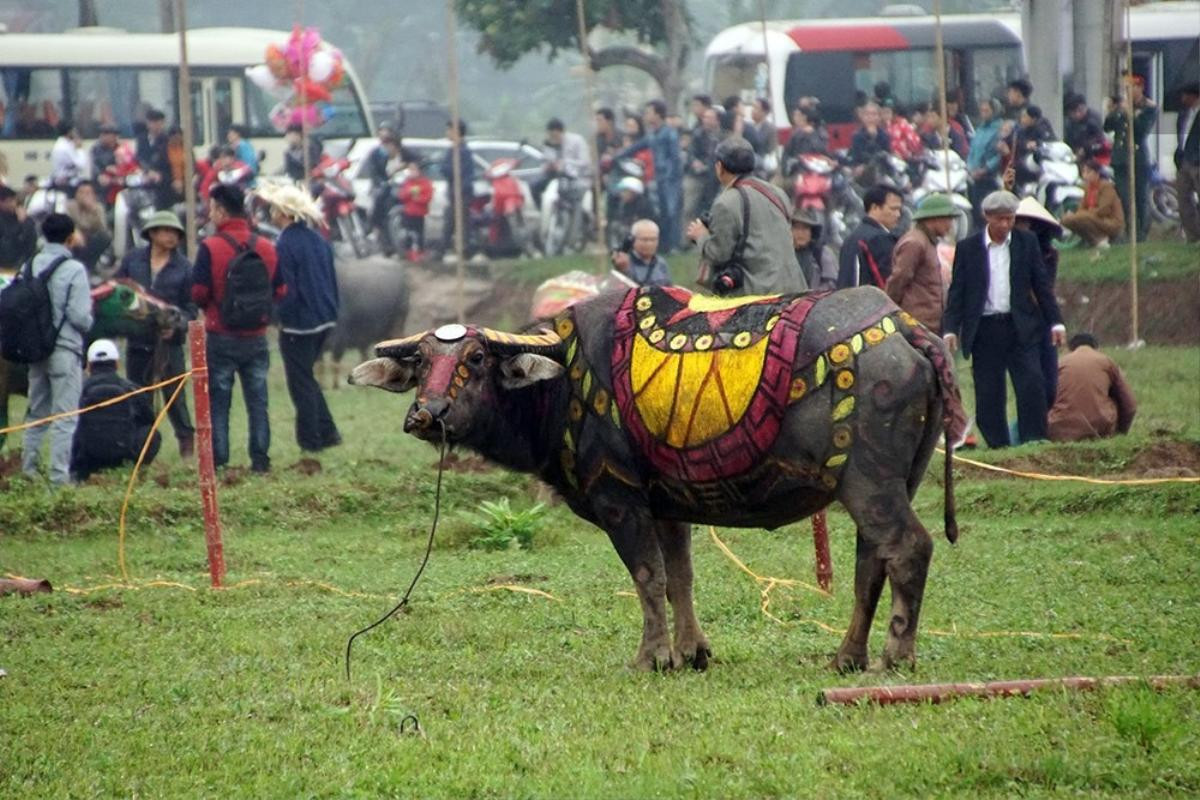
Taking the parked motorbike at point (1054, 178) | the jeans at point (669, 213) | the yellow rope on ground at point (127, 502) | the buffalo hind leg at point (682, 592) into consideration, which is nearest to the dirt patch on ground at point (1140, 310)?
the parked motorbike at point (1054, 178)

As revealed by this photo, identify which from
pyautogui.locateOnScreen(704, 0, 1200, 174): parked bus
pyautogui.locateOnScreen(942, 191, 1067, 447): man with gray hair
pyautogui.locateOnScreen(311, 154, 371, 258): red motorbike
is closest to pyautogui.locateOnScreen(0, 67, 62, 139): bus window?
pyautogui.locateOnScreen(311, 154, 371, 258): red motorbike

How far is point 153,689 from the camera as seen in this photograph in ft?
28.1

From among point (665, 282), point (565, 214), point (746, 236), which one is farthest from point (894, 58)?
point (746, 236)

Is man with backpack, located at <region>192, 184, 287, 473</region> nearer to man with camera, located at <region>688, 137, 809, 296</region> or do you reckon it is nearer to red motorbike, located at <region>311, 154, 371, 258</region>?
man with camera, located at <region>688, 137, 809, 296</region>

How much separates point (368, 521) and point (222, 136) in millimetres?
18790

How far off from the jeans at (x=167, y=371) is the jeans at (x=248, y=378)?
1181 millimetres

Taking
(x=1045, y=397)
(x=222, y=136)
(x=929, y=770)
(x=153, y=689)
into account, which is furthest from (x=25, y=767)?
(x=222, y=136)

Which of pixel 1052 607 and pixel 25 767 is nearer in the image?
pixel 25 767

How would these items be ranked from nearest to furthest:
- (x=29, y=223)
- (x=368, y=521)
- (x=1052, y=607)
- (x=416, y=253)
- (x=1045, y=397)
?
1. (x=1052, y=607)
2. (x=368, y=521)
3. (x=1045, y=397)
4. (x=29, y=223)
5. (x=416, y=253)

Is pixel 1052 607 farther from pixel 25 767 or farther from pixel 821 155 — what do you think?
pixel 821 155

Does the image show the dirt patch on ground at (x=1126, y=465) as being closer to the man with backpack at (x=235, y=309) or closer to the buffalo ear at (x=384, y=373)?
the man with backpack at (x=235, y=309)

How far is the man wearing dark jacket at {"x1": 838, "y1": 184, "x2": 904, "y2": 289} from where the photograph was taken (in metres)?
14.9

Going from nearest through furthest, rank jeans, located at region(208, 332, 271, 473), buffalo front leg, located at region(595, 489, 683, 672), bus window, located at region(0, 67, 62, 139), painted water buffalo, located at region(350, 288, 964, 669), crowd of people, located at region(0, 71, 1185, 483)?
painted water buffalo, located at region(350, 288, 964, 669) → buffalo front leg, located at region(595, 489, 683, 672) → crowd of people, located at region(0, 71, 1185, 483) → jeans, located at region(208, 332, 271, 473) → bus window, located at region(0, 67, 62, 139)

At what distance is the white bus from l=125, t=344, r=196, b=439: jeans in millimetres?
14939
